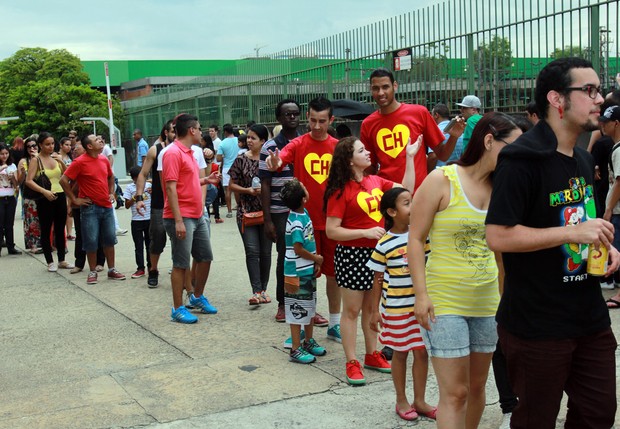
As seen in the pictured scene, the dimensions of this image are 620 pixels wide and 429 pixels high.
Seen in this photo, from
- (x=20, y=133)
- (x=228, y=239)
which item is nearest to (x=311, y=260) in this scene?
(x=228, y=239)

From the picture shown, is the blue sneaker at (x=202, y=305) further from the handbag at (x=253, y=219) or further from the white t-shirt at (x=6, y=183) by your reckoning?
the white t-shirt at (x=6, y=183)

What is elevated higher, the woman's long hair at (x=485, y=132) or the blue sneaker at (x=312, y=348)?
the woman's long hair at (x=485, y=132)

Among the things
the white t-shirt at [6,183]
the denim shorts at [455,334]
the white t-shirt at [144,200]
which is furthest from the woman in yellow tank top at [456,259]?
the white t-shirt at [6,183]

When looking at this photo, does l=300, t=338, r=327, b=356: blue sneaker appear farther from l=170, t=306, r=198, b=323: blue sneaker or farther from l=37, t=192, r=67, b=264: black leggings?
l=37, t=192, r=67, b=264: black leggings

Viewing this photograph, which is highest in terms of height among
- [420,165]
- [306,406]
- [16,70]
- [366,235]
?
[16,70]

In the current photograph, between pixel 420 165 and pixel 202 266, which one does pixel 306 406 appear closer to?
pixel 420 165

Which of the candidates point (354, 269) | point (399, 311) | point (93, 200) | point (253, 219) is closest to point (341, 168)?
point (354, 269)

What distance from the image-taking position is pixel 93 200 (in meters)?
9.90

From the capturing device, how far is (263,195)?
7.25 m

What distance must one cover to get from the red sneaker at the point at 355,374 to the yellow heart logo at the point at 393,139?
5.77ft

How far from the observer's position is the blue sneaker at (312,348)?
6180 mm

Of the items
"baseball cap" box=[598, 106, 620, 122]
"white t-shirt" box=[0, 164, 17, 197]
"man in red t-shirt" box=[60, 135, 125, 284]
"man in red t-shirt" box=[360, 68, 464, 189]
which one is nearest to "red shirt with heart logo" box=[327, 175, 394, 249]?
"man in red t-shirt" box=[360, 68, 464, 189]

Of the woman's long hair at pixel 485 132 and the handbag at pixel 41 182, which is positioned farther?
the handbag at pixel 41 182

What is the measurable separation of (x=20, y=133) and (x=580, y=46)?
50.3 meters
